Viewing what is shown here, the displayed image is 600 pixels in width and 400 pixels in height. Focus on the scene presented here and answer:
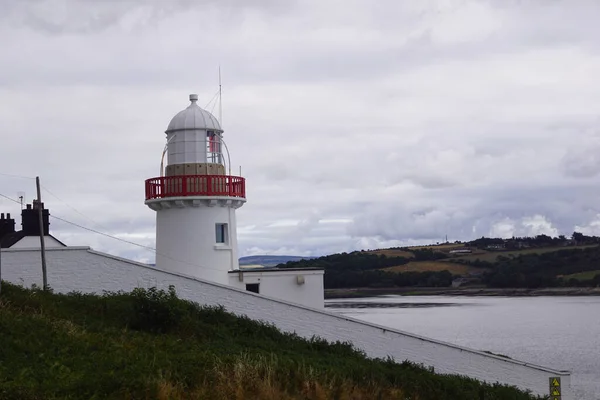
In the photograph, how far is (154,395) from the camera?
11625 millimetres

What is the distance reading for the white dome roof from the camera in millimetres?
24562

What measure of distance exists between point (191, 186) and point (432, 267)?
10418 centimetres

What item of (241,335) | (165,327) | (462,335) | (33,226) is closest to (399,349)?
(241,335)

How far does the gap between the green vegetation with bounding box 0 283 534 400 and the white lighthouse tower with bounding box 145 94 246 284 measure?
4284mm

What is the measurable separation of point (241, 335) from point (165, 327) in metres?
1.93

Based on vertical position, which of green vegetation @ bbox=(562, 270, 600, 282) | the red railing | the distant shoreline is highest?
the red railing

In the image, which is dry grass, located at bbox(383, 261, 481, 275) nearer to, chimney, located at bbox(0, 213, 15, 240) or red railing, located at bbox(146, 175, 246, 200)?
chimney, located at bbox(0, 213, 15, 240)

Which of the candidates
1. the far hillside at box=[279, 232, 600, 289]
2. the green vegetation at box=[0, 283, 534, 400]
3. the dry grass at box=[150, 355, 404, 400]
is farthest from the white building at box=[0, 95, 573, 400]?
the far hillside at box=[279, 232, 600, 289]

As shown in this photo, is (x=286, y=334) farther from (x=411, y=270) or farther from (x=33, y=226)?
(x=411, y=270)

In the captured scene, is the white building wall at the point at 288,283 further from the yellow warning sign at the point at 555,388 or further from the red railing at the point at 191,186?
the yellow warning sign at the point at 555,388

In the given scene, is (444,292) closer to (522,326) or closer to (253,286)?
(522,326)

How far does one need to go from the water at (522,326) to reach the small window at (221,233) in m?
15.9

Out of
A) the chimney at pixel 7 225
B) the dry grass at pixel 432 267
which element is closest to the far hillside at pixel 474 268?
the dry grass at pixel 432 267

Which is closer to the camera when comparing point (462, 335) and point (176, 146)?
point (176, 146)
